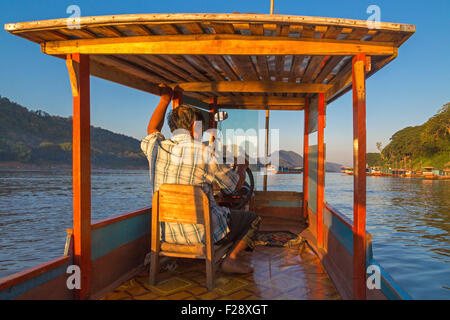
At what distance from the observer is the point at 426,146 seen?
72688 millimetres

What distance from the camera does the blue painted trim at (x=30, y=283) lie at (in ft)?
5.59

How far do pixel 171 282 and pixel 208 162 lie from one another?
4.08 feet

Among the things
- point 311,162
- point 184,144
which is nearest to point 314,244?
point 311,162

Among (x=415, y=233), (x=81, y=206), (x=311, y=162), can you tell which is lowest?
(x=415, y=233)

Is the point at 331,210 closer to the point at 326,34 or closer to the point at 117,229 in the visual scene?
the point at 326,34

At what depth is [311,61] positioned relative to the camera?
11.0 feet

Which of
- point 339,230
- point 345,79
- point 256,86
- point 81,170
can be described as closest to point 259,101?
point 256,86

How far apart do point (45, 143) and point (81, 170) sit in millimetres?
86610

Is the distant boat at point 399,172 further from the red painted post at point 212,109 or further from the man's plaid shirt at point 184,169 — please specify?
the man's plaid shirt at point 184,169

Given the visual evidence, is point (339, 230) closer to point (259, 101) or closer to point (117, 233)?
point (117, 233)

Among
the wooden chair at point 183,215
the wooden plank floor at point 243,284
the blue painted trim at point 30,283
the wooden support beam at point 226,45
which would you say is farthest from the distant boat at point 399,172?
the blue painted trim at point 30,283

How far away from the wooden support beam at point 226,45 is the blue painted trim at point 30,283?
5.64ft
